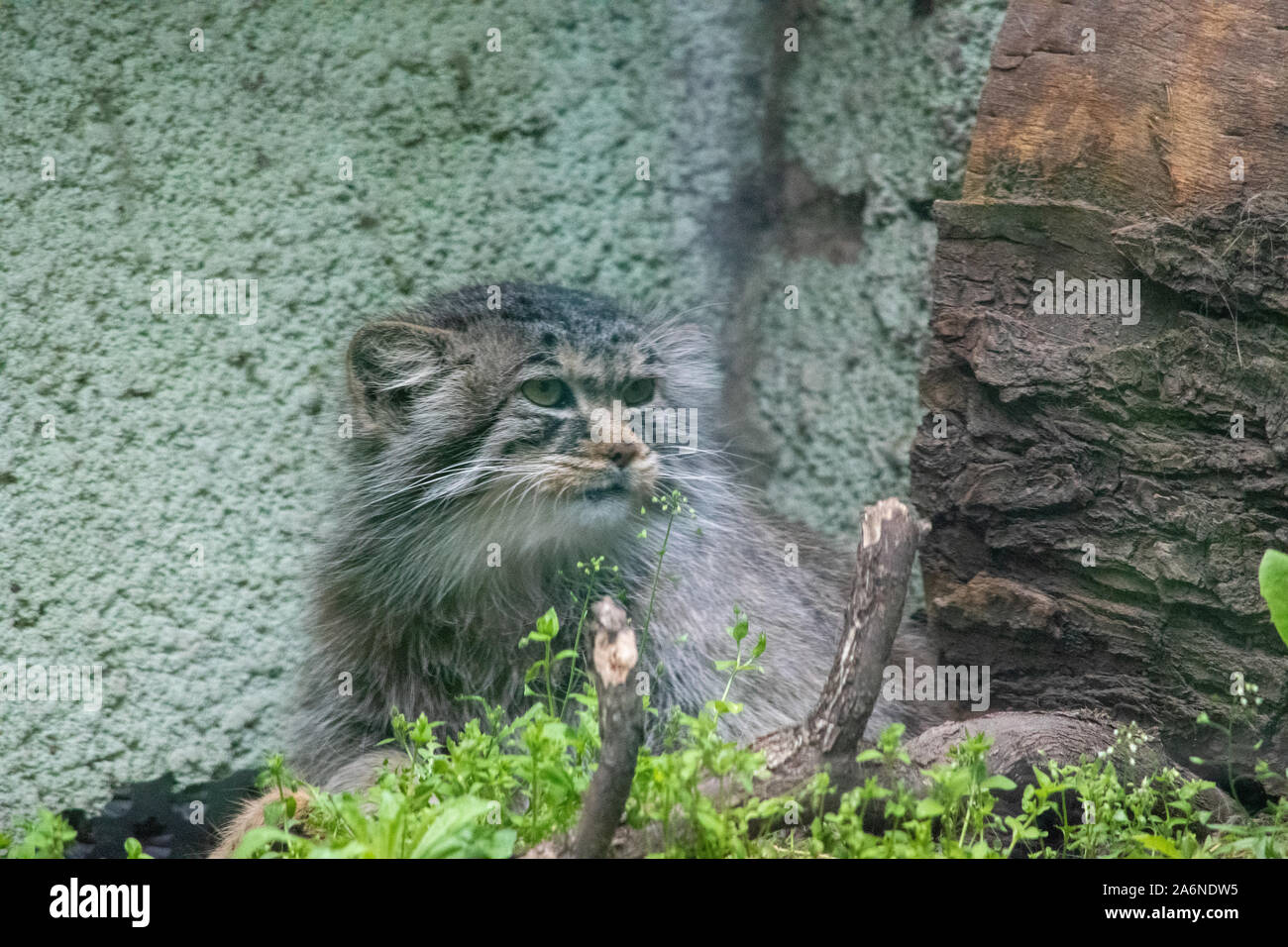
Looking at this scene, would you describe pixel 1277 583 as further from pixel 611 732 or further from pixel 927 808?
pixel 611 732

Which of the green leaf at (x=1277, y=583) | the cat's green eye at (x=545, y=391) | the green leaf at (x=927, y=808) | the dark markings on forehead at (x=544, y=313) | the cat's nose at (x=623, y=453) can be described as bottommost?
the green leaf at (x=927, y=808)

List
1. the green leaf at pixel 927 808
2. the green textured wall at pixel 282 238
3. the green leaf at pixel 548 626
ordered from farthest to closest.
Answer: the green textured wall at pixel 282 238 < the green leaf at pixel 548 626 < the green leaf at pixel 927 808

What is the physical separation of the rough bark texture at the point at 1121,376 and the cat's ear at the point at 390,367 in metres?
1.44

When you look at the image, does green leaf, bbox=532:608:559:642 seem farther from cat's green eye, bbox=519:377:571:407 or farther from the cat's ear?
the cat's ear

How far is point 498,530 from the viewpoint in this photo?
349 cm

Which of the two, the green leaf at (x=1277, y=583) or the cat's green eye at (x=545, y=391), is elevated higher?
the cat's green eye at (x=545, y=391)

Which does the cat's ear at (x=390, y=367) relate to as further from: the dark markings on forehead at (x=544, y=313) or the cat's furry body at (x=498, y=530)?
the dark markings on forehead at (x=544, y=313)

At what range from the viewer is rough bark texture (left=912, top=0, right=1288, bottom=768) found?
3006 mm

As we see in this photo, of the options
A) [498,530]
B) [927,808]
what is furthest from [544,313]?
[927,808]

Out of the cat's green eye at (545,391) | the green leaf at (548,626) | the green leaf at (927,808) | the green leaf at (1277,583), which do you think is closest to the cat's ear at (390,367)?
the cat's green eye at (545,391)

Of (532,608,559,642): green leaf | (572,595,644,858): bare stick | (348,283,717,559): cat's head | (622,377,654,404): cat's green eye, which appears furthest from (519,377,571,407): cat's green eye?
(572,595,644,858): bare stick

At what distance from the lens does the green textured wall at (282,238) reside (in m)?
3.91
